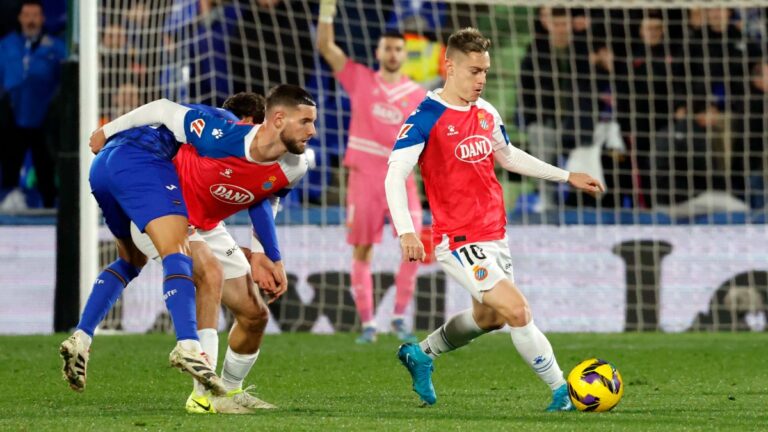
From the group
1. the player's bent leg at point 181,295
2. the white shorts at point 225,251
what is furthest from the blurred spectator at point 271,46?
the player's bent leg at point 181,295

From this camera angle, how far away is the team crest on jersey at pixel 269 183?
6145 millimetres

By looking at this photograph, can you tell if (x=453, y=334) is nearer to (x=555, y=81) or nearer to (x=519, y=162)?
(x=519, y=162)

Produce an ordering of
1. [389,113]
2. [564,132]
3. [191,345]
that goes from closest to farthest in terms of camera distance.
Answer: [191,345], [389,113], [564,132]

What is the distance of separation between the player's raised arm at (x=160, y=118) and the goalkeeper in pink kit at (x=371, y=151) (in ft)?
14.4

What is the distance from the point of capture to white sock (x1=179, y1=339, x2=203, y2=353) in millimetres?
5571

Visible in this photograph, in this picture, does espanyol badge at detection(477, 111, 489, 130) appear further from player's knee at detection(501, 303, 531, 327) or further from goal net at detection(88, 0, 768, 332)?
goal net at detection(88, 0, 768, 332)

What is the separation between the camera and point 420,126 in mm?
6344

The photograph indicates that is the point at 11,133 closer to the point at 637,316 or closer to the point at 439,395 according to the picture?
the point at 637,316

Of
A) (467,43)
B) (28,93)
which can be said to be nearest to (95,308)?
(467,43)

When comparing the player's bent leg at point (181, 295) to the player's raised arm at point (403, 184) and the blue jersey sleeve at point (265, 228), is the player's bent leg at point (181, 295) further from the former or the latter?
the player's raised arm at point (403, 184)

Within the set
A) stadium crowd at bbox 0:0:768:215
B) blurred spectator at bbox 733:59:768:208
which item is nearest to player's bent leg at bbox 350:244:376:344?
stadium crowd at bbox 0:0:768:215

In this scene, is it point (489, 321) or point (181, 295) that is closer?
point (181, 295)

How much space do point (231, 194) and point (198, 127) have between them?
0.33 m

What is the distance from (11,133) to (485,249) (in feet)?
24.9
